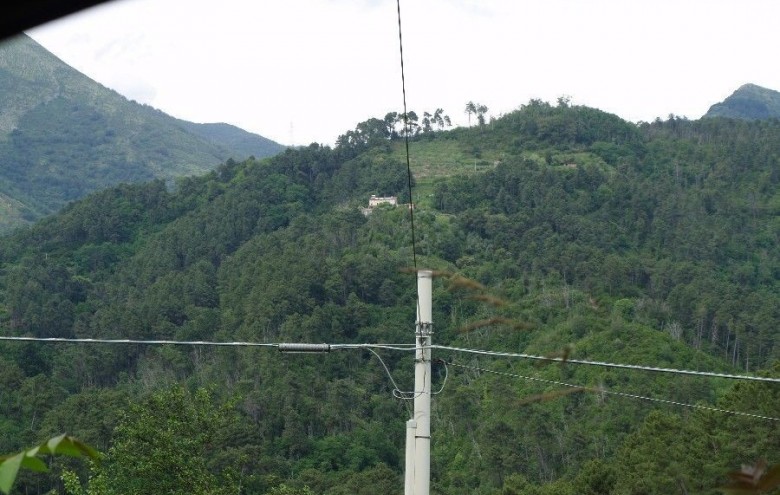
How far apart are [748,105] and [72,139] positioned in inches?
2315

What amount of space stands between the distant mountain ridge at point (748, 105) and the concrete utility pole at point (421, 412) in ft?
305

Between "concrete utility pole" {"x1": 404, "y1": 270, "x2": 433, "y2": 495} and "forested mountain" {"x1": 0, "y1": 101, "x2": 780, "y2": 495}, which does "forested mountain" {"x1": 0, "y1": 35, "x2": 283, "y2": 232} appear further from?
"concrete utility pole" {"x1": 404, "y1": 270, "x2": 433, "y2": 495}

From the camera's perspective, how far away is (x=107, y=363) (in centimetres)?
4041

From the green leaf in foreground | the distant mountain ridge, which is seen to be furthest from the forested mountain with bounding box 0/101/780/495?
the distant mountain ridge

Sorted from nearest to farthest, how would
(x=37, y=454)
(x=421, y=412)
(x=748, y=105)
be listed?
1. (x=37, y=454)
2. (x=421, y=412)
3. (x=748, y=105)

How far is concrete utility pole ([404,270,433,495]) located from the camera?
6.60m

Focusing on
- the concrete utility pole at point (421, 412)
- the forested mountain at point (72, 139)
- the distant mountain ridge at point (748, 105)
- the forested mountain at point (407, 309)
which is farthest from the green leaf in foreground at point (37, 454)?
the distant mountain ridge at point (748, 105)

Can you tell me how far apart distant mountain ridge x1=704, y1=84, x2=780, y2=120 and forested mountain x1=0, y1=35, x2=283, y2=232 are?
4225cm

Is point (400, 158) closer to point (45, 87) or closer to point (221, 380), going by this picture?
point (221, 380)

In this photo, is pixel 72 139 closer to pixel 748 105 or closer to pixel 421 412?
pixel 748 105

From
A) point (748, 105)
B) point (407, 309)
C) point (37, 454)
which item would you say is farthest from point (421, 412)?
point (748, 105)

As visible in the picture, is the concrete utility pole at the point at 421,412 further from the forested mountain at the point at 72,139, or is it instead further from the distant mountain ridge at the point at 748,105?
the distant mountain ridge at the point at 748,105

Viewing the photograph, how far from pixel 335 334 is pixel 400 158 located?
1970 cm

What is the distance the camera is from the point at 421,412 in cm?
662
